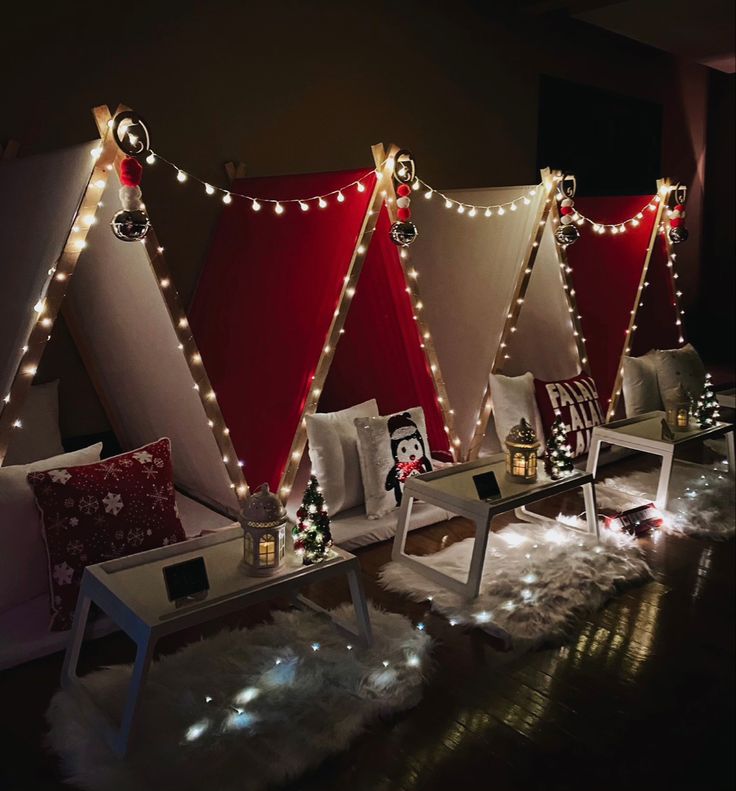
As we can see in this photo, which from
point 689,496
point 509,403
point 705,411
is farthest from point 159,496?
point 705,411

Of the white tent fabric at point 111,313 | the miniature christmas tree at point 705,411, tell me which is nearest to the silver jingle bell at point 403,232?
the white tent fabric at point 111,313

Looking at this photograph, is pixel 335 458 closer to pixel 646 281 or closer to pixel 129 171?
pixel 129 171

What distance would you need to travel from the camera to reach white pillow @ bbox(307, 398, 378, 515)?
2.84 metres

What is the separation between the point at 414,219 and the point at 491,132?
204cm

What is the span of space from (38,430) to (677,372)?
343cm

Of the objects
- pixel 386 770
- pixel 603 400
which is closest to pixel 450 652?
pixel 386 770

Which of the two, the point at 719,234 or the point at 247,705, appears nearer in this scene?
the point at 247,705

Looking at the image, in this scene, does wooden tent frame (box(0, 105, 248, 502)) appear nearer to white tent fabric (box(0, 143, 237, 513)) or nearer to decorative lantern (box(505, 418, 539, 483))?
white tent fabric (box(0, 143, 237, 513))

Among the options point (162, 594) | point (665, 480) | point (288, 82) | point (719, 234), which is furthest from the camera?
point (719, 234)

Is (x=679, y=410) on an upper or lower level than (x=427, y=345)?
lower

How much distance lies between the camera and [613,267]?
14.5 feet

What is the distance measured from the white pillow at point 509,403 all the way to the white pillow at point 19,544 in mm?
2163

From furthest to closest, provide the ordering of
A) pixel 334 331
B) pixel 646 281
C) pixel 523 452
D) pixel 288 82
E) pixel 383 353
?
pixel 646 281 < pixel 288 82 < pixel 383 353 < pixel 334 331 < pixel 523 452

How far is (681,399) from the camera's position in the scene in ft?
11.3
